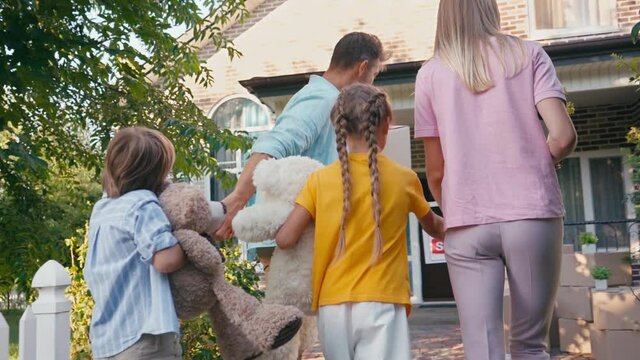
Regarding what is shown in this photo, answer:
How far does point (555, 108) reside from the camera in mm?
2162

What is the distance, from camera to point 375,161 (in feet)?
7.62

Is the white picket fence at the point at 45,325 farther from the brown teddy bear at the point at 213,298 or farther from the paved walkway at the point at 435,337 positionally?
the paved walkway at the point at 435,337

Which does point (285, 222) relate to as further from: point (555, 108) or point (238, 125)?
point (238, 125)

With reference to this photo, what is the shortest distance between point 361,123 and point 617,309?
3974 mm

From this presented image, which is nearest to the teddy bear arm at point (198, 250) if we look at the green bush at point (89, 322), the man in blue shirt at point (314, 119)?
the man in blue shirt at point (314, 119)

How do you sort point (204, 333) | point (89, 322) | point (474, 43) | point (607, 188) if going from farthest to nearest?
point (607, 188) → point (204, 333) → point (89, 322) → point (474, 43)

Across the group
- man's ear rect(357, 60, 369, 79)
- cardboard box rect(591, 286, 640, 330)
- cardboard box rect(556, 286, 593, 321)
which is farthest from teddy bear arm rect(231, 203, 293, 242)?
cardboard box rect(556, 286, 593, 321)

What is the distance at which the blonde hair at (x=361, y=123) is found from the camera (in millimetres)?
2287

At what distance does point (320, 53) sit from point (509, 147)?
10.2 metres

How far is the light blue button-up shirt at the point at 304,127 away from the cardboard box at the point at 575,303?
425 centimetres

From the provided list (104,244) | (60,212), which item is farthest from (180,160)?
(104,244)

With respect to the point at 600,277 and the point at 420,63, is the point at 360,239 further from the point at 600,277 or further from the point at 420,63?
the point at 420,63

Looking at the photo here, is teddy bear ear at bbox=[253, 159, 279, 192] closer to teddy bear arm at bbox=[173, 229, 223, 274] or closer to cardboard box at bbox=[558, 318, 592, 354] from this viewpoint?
teddy bear arm at bbox=[173, 229, 223, 274]

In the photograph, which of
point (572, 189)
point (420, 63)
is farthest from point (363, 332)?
point (572, 189)
